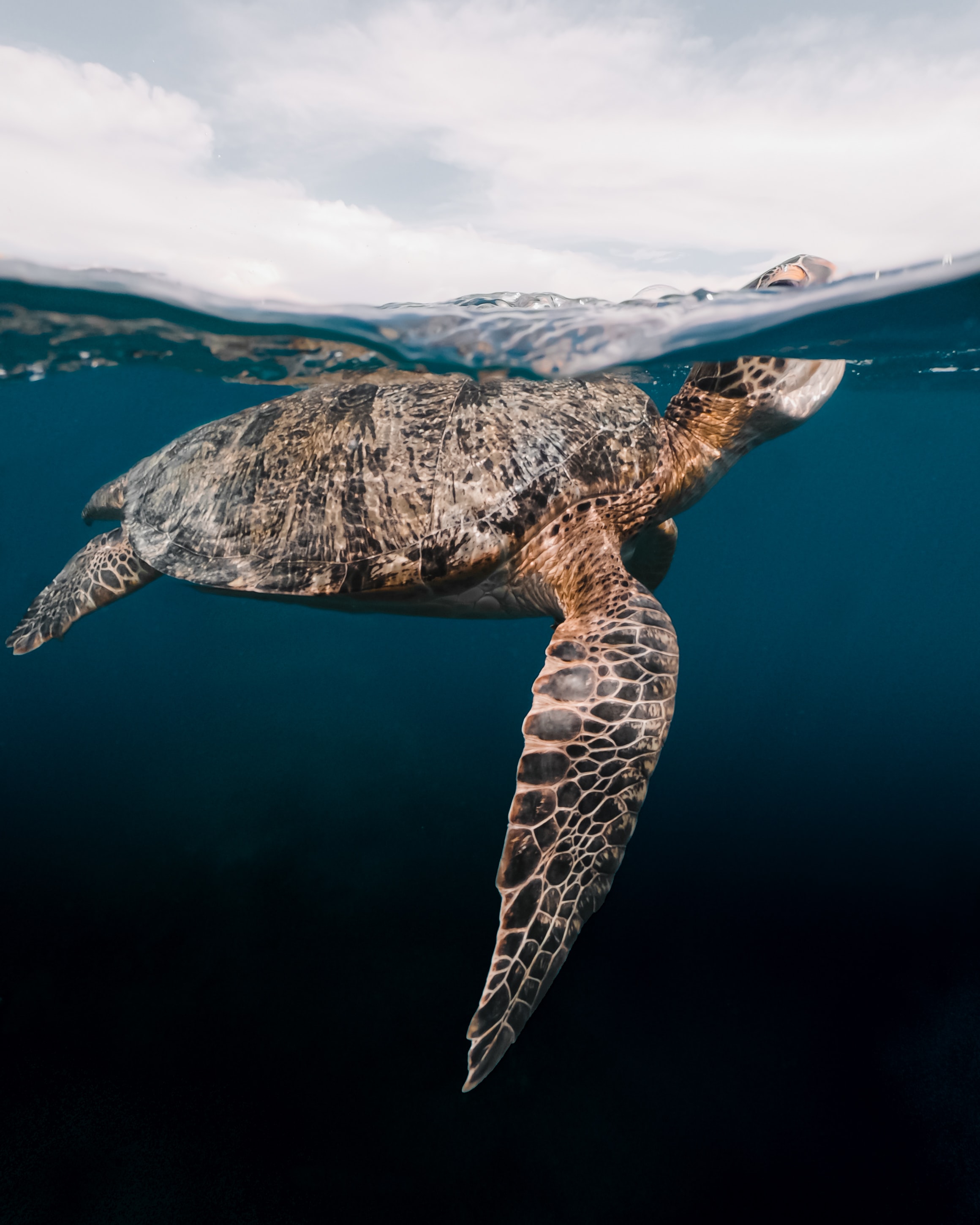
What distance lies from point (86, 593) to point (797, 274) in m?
6.79

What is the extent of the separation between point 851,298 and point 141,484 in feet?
22.3

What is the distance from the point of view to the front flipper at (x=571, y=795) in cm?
240

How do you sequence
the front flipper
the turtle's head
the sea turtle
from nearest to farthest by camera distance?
the front flipper
the sea turtle
the turtle's head

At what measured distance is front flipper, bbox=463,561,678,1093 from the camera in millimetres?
2402

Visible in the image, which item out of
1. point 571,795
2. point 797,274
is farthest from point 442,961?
point 797,274

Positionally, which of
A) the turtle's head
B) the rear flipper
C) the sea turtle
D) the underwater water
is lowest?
the underwater water

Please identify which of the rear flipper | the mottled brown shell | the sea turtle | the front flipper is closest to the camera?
the front flipper

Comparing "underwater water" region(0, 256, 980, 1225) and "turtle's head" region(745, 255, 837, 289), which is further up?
"turtle's head" region(745, 255, 837, 289)

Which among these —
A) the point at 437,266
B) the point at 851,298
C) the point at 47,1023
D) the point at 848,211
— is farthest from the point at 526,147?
the point at 47,1023

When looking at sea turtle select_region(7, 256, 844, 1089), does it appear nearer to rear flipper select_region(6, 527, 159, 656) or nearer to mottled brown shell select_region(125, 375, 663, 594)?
mottled brown shell select_region(125, 375, 663, 594)

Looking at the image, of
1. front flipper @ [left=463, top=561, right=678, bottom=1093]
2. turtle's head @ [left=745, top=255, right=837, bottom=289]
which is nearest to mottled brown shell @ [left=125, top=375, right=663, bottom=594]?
front flipper @ [left=463, top=561, right=678, bottom=1093]

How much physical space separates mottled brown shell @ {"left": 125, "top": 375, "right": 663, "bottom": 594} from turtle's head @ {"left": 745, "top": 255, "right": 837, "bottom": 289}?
5.03 ft

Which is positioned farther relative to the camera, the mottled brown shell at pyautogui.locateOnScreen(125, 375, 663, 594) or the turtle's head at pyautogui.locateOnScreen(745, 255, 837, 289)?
the turtle's head at pyautogui.locateOnScreen(745, 255, 837, 289)

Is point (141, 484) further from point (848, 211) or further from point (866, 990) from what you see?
point (866, 990)
